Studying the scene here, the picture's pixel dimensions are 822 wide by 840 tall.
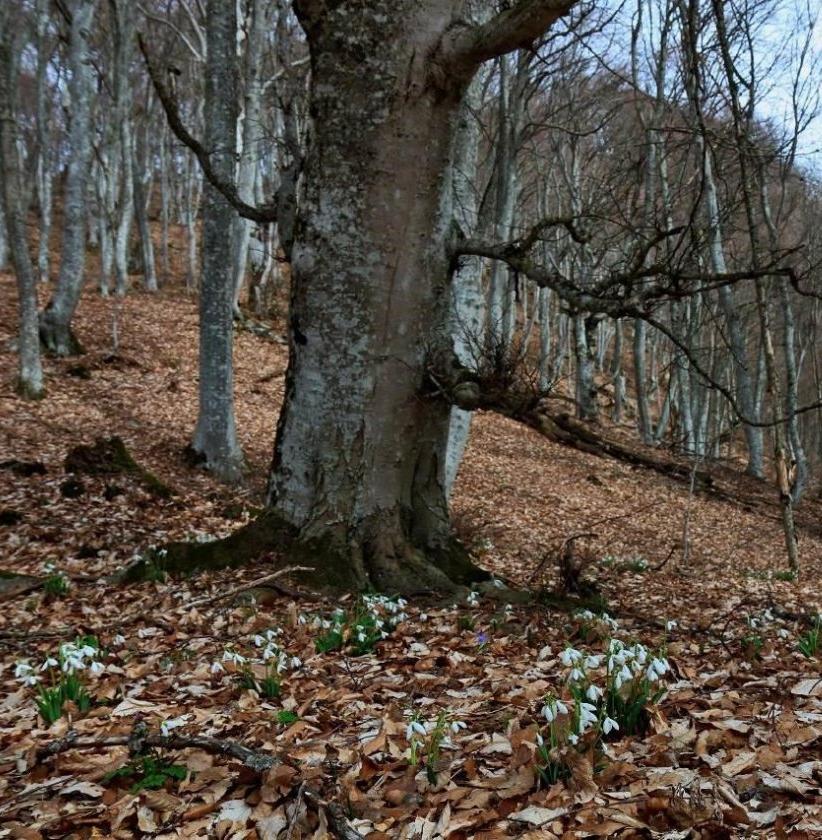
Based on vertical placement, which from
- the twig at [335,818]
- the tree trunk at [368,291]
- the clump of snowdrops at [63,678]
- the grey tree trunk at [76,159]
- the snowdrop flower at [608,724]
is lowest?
the clump of snowdrops at [63,678]

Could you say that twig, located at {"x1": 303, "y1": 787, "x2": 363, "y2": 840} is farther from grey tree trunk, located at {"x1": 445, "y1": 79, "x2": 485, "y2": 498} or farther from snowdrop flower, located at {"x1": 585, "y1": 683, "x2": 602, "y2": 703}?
grey tree trunk, located at {"x1": 445, "y1": 79, "x2": 485, "y2": 498}

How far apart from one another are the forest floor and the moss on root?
199mm

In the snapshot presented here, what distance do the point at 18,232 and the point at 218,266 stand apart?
11.7ft

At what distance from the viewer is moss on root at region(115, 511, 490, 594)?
4.77 metres

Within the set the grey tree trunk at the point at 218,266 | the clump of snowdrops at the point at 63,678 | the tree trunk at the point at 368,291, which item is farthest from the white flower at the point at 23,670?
the grey tree trunk at the point at 218,266

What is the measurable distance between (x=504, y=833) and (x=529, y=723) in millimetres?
751

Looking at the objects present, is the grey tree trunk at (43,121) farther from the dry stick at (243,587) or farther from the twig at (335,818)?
the twig at (335,818)

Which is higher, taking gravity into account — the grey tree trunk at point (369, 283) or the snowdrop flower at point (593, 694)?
the grey tree trunk at point (369, 283)

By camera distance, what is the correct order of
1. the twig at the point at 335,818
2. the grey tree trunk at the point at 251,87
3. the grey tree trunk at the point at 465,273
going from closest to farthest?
the twig at the point at 335,818 < the grey tree trunk at the point at 465,273 < the grey tree trunk at the point at 251,87

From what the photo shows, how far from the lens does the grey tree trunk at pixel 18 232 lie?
33.8 ft

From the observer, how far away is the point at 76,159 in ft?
44.7

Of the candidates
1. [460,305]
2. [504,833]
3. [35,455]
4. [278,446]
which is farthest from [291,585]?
[35,455]

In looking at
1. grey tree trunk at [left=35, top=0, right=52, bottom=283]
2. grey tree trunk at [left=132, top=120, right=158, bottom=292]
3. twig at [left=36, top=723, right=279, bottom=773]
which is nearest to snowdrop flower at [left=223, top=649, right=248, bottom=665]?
twig at [left=36, top=723, right=279, bottom=773]

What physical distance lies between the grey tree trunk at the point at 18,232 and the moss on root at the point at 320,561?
7.41m
